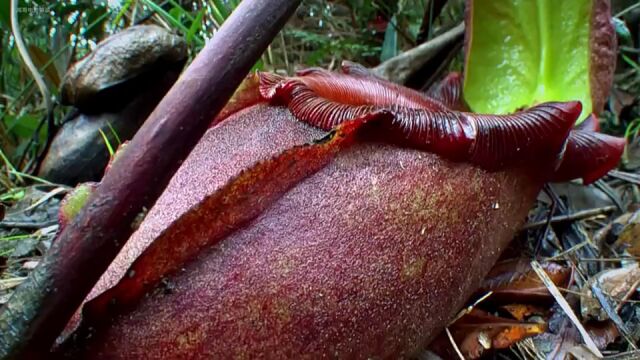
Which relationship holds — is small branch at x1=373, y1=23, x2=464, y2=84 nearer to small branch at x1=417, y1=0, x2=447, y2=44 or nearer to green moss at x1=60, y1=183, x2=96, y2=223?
small branch at x1=417, y1=0, x2=447, y2=44

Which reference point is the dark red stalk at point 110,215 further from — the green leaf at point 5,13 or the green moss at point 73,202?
the green leaf at point 5,13

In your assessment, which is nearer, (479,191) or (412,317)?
(412,317)

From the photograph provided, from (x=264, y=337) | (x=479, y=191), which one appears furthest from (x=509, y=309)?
(x=264, y=337)

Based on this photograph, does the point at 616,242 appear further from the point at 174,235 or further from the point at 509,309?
the point at 174,235

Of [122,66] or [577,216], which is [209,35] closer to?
[122,66]

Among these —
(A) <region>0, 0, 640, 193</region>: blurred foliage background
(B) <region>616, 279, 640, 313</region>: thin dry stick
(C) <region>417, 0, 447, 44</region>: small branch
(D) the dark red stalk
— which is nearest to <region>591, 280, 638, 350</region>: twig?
(B) <region>616, 279, 640, 313</region>: thin dry stick

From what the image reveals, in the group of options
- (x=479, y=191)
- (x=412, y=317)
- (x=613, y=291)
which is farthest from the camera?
(x=613, y=291)

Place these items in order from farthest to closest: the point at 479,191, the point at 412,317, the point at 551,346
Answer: the point at 551,346 → the point at 479,191 → the point at 412,317

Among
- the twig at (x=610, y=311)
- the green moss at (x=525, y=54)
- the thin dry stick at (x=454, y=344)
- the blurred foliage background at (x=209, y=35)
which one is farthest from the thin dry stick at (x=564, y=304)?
the blurred foliage background at (x=209, y=35)
